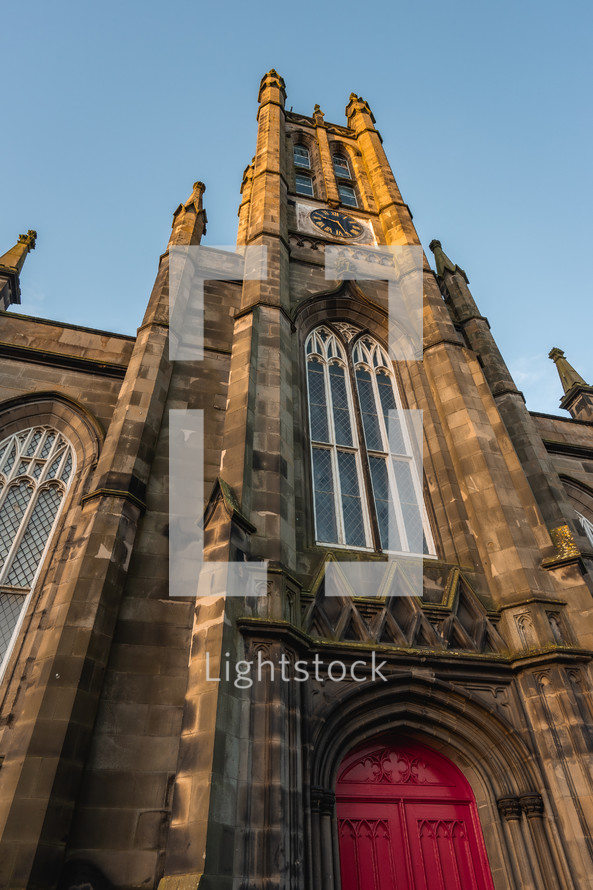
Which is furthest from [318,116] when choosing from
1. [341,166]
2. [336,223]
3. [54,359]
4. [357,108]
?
[54,359]

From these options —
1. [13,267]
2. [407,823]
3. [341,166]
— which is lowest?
[407,823]

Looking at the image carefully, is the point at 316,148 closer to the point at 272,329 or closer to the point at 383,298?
the point at 383,298

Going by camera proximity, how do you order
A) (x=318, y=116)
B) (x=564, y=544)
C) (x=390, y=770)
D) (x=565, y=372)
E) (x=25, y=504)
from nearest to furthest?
(x=390, y=770) → (x=564, y=544) → (x=25, y=504) → (x=565, y=372) → (x=318, y=116)

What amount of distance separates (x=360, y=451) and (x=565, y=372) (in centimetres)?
1176

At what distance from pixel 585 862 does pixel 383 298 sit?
1079 centimetres

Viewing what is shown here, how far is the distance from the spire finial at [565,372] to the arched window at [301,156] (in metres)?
10.6

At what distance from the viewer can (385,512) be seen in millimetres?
9742

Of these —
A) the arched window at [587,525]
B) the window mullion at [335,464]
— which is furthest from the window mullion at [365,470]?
the arched window at [587,525]

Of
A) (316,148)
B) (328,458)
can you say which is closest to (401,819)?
(328,458)

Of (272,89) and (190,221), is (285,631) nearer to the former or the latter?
(190,221)

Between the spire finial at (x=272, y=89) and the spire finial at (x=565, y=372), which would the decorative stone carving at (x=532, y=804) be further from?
the spire finial at (x=272, y=89)

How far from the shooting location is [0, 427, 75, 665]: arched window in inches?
337

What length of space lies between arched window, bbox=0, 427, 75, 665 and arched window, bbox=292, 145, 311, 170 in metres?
14.5

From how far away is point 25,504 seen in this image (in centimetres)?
956
